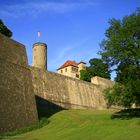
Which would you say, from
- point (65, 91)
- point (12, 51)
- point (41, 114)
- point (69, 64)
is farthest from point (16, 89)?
point (69, 64)

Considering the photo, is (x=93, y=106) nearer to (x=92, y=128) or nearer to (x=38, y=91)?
(x=38, y=91)

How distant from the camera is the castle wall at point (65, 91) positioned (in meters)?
40.4

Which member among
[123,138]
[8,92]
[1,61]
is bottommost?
[123,138]

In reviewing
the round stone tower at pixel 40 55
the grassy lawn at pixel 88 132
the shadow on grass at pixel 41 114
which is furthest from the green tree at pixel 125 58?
the round stone tower at pixel 40 55

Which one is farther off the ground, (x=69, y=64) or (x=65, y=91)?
(x=69, y=64)

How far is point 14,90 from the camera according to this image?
1053 inches

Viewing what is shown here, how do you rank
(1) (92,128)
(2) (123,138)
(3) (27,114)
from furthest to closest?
(3) (27,114)
(1) (92,128)
(2) (123,138)

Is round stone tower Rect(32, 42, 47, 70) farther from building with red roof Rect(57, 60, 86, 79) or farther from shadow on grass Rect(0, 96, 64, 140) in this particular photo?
building with red roof Rect(57, 60, 86, 79)

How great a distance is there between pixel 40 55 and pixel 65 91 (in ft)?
45.1

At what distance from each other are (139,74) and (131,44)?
2.67 metres

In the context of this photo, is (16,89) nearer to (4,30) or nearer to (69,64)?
(4,30)

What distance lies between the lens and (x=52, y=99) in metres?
40.9

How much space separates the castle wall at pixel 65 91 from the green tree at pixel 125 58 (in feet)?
40.3

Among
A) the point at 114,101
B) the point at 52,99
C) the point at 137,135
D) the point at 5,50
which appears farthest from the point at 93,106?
the point at 137,135
